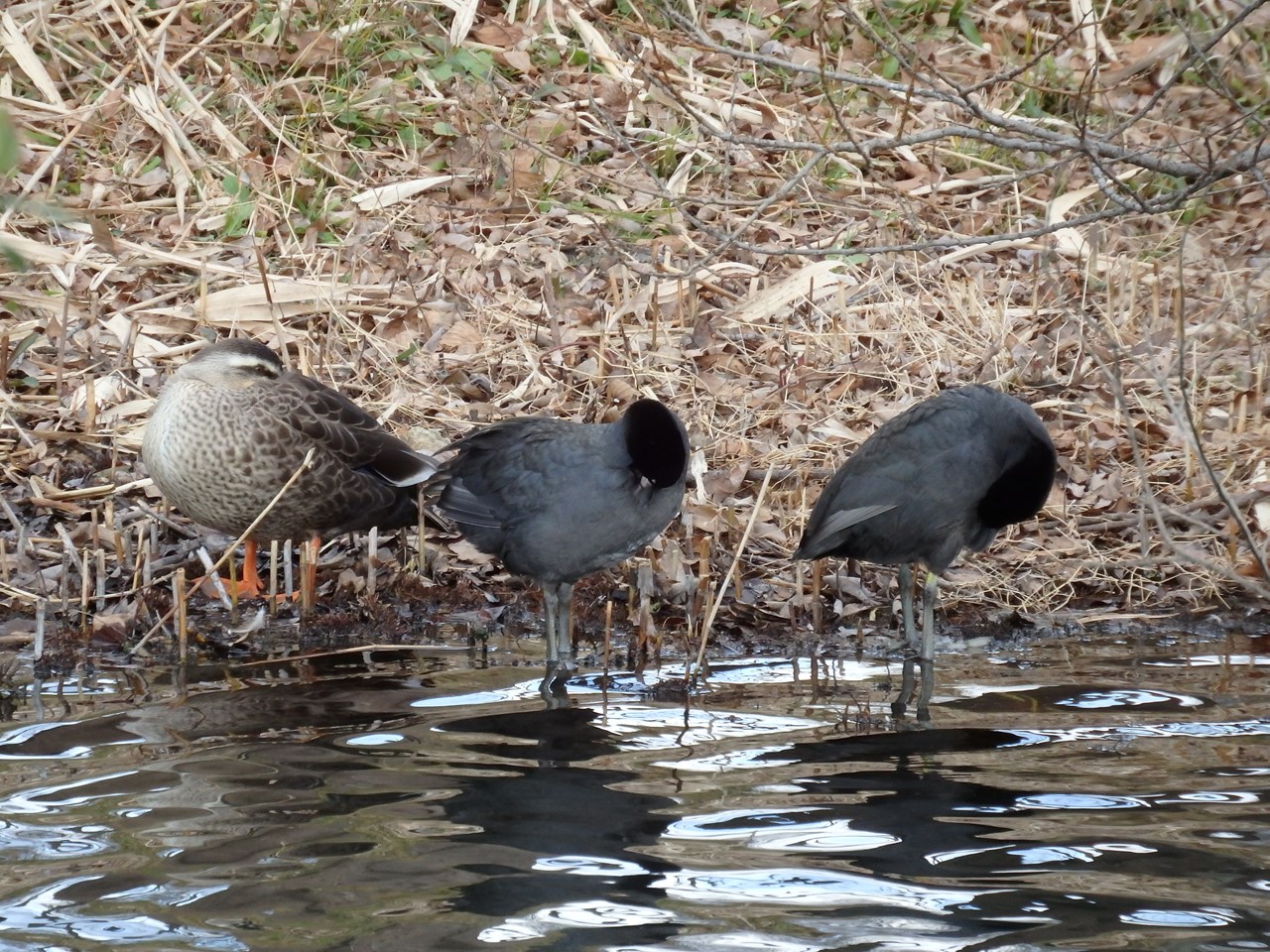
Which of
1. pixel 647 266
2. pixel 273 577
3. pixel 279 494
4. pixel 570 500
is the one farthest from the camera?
pixel 647 266

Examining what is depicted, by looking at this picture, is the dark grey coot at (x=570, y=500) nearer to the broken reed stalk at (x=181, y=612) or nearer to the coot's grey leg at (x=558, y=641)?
the coot's grey leg at (x=558, y=641)

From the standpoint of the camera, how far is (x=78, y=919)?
386 centimetres

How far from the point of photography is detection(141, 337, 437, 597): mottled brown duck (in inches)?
271

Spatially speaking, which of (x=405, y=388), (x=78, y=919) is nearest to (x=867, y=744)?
(x=78, y=919)

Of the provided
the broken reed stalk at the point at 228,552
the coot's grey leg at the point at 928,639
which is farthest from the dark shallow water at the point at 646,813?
the broken reed stalk at the point at 228,552

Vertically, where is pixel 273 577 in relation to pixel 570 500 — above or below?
below

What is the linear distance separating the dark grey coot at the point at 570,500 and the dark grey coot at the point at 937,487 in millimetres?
740

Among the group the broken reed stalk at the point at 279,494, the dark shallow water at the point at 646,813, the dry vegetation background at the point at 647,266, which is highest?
the dry vegetation background at the point at 647,266

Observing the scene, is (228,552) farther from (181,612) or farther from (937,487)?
(937,487)

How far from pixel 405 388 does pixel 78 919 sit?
5.17 m

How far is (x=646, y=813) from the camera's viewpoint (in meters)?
4.60

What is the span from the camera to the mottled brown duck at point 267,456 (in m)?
6.89

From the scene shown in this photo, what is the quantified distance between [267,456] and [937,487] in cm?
300

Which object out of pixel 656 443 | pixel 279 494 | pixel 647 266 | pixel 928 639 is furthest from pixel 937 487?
pixel 647 266
